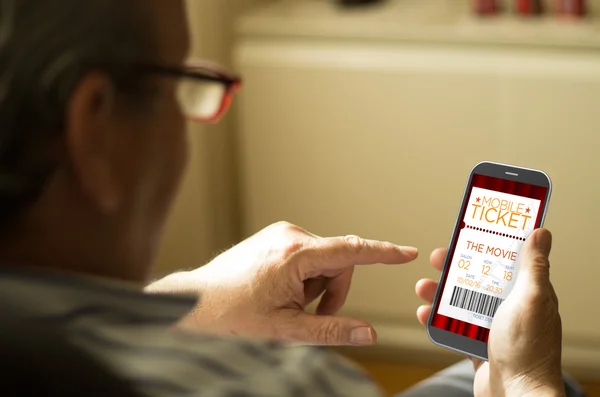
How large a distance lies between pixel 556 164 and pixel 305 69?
0.57 metres

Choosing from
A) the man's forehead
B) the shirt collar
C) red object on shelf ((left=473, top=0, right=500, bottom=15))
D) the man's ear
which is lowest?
the shirt collar

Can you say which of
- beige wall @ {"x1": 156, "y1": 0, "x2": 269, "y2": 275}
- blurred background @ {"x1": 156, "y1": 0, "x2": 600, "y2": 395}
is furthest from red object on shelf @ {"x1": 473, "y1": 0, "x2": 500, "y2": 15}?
beige wall @ {"x1": 156, "y1": 0, "x2": 269, "y2": 275}

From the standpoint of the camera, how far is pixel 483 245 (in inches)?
37.4

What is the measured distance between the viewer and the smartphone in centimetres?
93

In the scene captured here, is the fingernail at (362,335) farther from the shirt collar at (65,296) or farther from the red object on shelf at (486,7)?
the red object on shelf at (486,7)

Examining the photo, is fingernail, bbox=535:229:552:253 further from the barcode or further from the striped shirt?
the striped shirt

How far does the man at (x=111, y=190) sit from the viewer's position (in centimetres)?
40

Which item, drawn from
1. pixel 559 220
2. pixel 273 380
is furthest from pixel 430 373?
pixel 273 380

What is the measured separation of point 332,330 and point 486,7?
1134mm

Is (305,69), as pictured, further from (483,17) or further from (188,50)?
(188,50)

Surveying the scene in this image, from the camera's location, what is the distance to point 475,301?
941mm

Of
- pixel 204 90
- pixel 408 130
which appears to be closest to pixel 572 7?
pixel 408 130

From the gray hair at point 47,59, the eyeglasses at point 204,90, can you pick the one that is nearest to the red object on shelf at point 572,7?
the eyeglasses at point 204,90

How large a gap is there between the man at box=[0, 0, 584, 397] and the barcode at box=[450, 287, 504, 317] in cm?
44
